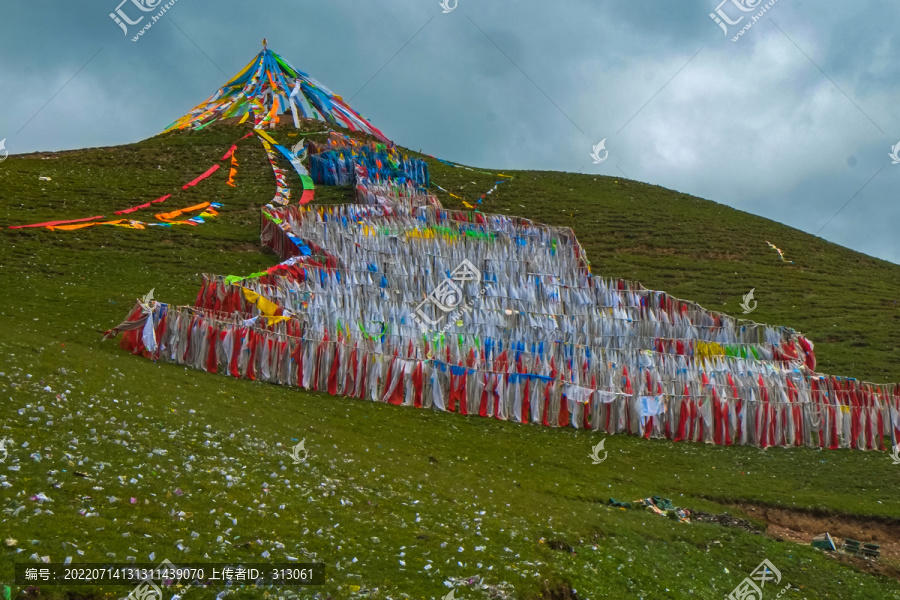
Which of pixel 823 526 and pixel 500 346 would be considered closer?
pixel 823 526

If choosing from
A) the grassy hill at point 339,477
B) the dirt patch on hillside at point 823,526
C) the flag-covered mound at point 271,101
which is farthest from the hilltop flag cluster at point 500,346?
the flag-covered mound at point 271,101

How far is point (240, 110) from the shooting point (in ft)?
238

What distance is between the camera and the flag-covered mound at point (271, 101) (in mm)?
72000

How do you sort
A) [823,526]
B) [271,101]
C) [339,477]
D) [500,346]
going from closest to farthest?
[339,477] → [823,526] → [500,346] → [271,101]

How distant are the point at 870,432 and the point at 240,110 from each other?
5611 centimetres

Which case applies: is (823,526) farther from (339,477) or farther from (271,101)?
(271,101)

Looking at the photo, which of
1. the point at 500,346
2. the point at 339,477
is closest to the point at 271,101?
the point at 500,346

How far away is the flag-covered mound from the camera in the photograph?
2835 inches

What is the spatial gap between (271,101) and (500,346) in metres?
48.4

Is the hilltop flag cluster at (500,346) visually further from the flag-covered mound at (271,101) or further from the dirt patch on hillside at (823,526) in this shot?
the flag-covered mound at (271,101)

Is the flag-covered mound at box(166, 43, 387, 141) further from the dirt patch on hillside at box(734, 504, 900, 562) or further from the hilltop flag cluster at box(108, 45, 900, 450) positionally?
the dirt patch on hillside at box(734, 504, 900, 562)

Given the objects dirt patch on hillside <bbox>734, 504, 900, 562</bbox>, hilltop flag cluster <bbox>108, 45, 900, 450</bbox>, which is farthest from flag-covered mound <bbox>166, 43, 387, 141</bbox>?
dirt patch on hillside <bbox>734, 504, 900, 562</bbox>

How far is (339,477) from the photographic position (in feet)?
64.4

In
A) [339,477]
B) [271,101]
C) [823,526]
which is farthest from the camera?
[271,101]
